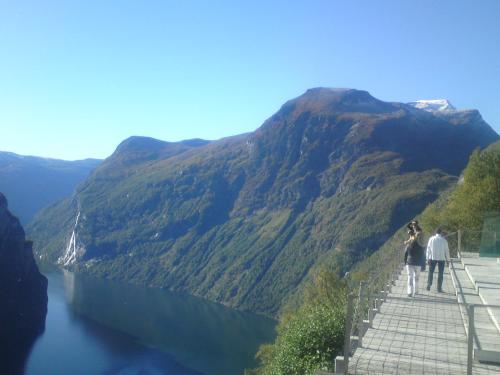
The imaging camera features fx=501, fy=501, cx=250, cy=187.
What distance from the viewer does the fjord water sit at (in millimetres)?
88750

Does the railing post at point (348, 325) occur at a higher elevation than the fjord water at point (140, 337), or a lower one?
higher

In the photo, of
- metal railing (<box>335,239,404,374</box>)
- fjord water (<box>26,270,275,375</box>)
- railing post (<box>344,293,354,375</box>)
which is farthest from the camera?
fjord water (<box>26,270,275,375</box>)

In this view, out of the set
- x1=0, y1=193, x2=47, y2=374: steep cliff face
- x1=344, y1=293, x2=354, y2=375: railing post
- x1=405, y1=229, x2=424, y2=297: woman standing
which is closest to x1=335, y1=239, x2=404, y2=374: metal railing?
x1=344, y1=293, x2=354, y2=375: railing post

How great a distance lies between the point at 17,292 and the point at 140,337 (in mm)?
28562

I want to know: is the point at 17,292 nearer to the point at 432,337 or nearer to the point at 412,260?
the point at 412,260

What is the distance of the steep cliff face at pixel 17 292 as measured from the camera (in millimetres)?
96625

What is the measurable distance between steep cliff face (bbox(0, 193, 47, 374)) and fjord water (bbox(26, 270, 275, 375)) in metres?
3.65

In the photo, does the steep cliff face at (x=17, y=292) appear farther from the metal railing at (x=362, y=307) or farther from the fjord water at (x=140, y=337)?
the metal railing at (x=362, y=307)

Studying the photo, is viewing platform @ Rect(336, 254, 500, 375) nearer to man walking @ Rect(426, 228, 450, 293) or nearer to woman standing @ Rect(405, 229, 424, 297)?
woman standing @ Rect(405, 229, 424, 297)

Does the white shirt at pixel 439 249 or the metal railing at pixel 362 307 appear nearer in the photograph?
the metal railing at pixel 362 307

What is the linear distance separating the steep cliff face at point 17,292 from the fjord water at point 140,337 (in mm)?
3653

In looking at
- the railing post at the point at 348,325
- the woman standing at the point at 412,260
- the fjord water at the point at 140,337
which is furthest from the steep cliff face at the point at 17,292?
the railing post at the point at 348,325

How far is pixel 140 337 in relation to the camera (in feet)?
379

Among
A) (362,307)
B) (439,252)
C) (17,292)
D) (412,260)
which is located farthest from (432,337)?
(17,292)
